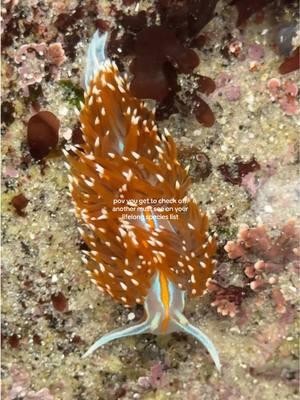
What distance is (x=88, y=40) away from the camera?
4.00 metres

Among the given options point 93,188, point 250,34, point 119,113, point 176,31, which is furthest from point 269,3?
point 93,188

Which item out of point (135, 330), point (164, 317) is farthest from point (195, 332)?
point (135, 330)

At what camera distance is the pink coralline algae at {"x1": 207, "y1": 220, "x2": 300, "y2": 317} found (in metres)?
3.85

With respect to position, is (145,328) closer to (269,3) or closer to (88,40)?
(88,40)

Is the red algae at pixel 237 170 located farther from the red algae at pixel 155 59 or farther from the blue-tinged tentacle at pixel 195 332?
the blue-tinged tentacle at pixel 195 332

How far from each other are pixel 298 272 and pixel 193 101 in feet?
4.23

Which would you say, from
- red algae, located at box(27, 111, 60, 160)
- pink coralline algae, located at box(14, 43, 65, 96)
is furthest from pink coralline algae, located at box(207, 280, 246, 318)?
pink coralline algae, located at box(14, 43, 65, 96)

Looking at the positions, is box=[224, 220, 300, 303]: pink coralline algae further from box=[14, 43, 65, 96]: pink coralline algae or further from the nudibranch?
box=[14, 43, 65, 96]: pink coralline algae

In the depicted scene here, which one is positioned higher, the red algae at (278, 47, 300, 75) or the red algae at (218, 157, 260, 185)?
the red algae at (278, 47, 300, 75)

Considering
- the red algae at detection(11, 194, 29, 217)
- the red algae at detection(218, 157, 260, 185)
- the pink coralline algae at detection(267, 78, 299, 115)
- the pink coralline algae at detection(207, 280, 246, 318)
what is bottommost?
the pink coralline algae at detection(207, 280, 246, 318)

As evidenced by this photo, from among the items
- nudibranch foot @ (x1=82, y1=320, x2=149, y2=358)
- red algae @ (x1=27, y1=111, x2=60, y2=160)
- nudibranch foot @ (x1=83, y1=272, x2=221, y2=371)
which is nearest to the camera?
nudibranch foot @ (x1=83, y1=272, x2=221, y2=371)

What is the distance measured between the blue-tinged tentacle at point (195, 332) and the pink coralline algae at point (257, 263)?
211mm

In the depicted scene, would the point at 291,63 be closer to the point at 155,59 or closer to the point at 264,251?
the point at 155,59

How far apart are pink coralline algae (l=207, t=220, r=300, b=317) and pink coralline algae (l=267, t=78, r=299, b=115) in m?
0.73
